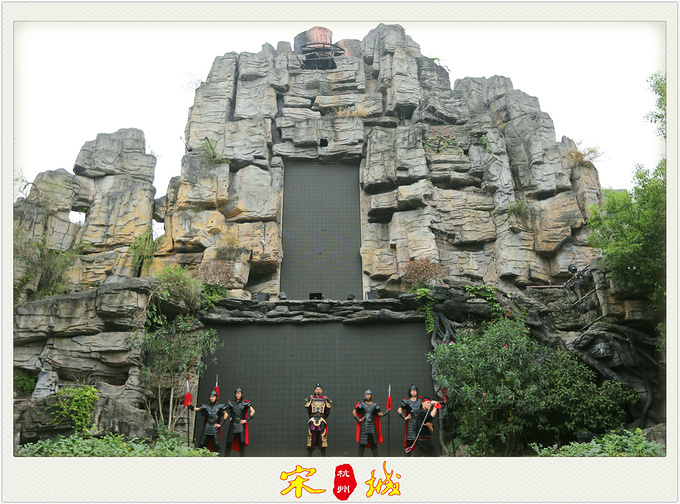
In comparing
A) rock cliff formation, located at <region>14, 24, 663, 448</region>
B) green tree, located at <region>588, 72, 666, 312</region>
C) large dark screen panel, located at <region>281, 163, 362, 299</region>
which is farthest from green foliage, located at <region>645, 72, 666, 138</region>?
large dark screen panel, located at <region>281, 163, 362, 299</region>

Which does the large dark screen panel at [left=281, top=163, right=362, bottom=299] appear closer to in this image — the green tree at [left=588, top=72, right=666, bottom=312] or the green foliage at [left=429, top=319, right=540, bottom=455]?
the green foliage at [left=429, top=319, right=540, bottom=455]

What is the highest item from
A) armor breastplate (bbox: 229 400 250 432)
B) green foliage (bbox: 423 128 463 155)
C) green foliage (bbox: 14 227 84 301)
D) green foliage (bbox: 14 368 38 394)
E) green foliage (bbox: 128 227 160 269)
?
green foliage (bbox: 423 128 463 155)

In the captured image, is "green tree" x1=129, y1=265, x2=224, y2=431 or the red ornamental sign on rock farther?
"green tree" x1=129, y1=265, x2=224, y2=431

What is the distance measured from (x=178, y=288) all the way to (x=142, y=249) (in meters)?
5.51

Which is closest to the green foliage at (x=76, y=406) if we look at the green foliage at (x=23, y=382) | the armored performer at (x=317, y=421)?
the green foliage at (x=23, y=382)

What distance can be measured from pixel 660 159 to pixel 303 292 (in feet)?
34.2

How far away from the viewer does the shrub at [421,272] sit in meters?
16.8

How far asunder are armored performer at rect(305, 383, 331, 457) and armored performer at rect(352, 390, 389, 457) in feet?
2.10

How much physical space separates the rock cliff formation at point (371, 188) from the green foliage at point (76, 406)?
3.70 metres

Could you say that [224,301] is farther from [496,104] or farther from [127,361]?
[496,104]

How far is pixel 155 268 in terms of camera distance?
18516 millimetres

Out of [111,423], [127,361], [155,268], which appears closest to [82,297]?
[127,361]

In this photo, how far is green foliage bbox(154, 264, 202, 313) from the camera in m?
13.5

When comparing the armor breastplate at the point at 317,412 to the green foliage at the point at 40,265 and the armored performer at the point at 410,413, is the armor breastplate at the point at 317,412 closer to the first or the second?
the armored performer at the point at 410,413
